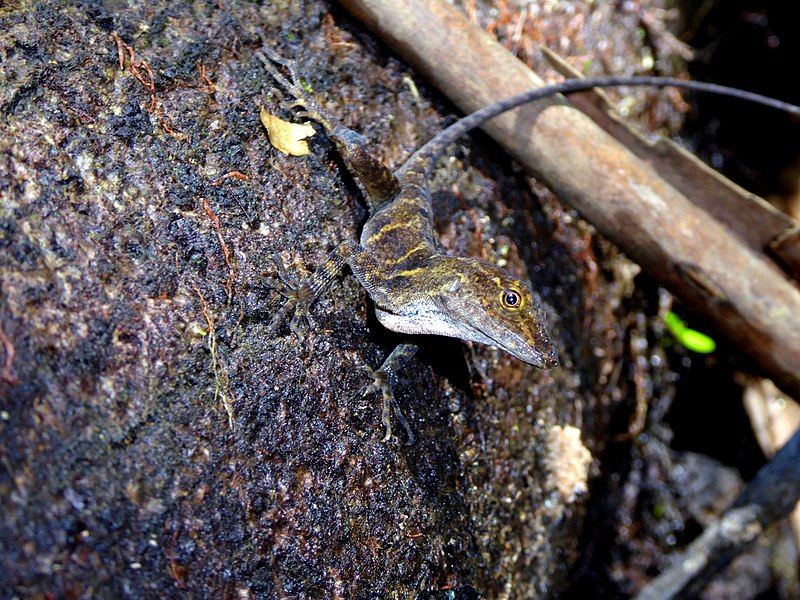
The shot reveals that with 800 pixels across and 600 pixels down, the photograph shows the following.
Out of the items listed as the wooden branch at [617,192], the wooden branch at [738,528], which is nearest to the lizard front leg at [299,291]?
the wooden branch at [617,192]

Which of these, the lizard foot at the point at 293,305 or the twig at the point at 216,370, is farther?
the lizard foot at the point at 293,305

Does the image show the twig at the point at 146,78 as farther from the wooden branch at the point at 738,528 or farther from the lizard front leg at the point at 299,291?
the wooden branch at the point at 738,528

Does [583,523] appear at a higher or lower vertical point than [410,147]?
lower

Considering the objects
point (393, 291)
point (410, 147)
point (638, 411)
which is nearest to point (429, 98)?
point (410, 147)

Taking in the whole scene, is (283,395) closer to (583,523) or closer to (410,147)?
(410,147)

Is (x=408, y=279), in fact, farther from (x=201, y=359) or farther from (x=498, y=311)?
(x=201, y=359)

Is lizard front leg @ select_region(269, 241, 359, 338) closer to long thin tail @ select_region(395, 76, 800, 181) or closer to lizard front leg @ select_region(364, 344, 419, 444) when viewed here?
lizard front leg @ select_region(364, 344, 419, 444)

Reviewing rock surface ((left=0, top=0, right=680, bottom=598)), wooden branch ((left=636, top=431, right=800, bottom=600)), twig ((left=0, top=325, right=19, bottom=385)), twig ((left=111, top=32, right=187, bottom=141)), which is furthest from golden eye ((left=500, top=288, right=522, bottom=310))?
wooden branch ((left=636, top=431, right=800, bottom=600))
